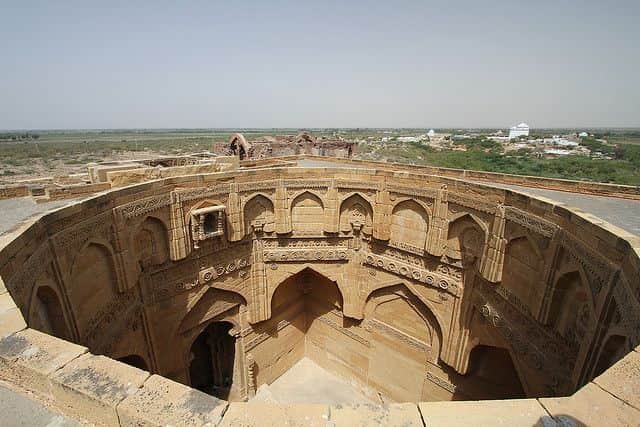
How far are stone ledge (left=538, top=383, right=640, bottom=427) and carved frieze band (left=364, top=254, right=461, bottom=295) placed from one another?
21.1ft

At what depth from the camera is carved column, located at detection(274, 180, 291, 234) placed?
374 inches

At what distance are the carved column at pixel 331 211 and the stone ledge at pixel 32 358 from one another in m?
7.51

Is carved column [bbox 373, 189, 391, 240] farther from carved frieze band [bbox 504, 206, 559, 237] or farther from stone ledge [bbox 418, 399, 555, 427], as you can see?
stone ledge [bbox 418, 399, 555, 427]

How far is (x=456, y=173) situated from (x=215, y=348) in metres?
10.6

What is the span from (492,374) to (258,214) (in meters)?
8.13

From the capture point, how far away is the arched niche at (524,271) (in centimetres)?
624

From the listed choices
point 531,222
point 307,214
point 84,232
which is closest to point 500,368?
point 531,222

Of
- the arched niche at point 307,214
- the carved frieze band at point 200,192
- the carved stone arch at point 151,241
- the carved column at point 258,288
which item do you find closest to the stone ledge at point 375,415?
the carved stone arch at point 151,241

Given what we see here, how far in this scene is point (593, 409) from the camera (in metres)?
2.25

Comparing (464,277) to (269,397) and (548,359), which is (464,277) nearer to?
(548,359)

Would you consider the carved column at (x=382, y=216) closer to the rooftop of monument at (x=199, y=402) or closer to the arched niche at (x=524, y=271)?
the arched niche at (x=524, y=271)

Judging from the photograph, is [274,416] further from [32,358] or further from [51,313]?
[51,313]

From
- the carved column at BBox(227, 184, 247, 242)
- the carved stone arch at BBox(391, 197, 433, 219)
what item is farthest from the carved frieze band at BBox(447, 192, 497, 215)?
the carved column at BBox(227, 184, 247, 242)

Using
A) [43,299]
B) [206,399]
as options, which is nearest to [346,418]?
[206,399]
